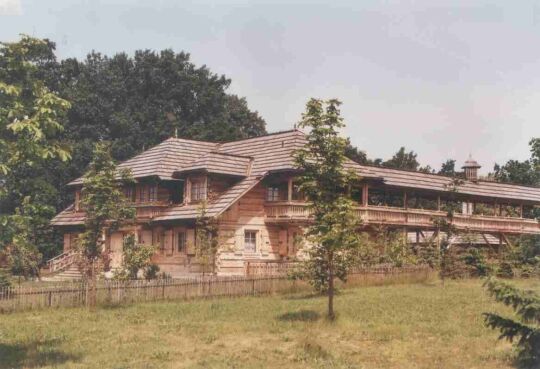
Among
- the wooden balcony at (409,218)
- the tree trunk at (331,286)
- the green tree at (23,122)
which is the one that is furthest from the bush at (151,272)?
the green tree at (23,122)

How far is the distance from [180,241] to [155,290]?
13498 mm

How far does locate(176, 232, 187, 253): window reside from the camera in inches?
1545

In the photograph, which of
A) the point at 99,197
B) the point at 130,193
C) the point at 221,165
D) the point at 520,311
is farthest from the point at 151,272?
the point at 520,311

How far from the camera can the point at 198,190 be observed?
3888 cm

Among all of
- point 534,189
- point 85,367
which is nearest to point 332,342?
point 85,367

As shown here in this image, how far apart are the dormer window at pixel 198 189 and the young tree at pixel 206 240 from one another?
260 cm

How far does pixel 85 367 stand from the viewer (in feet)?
50.2

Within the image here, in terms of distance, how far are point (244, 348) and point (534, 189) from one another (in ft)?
135

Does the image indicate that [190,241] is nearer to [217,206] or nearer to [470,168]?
[217,206]

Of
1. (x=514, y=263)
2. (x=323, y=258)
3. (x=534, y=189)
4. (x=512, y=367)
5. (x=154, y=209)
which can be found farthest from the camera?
(x=534, y=189)

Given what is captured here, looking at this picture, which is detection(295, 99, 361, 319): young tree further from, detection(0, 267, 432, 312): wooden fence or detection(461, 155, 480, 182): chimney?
detection(461, 155, 480, 182): chimney

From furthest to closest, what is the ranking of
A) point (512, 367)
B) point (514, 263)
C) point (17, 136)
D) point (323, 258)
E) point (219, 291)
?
point (514, 263) < point (219, 291) < point (323, 258) < point (17, 136) < point (512, 367)

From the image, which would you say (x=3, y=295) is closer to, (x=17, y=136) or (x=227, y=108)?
(x=17, y=136)

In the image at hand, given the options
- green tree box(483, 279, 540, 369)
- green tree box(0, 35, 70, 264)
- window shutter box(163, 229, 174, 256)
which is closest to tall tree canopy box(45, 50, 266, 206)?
window shutter box(163, 229, 174, 256)
